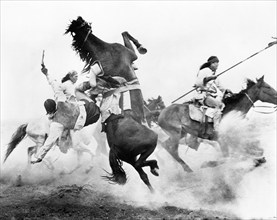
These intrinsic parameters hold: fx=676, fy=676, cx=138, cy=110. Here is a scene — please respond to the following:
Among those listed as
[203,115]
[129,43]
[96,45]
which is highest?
[96,45]

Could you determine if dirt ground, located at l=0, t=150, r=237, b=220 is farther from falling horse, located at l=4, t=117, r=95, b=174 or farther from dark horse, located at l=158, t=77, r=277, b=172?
dark horse, located at l=158, t=77, r=277, b=172

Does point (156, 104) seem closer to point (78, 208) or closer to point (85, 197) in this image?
point (85, 197)

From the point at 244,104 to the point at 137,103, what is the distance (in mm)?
2784

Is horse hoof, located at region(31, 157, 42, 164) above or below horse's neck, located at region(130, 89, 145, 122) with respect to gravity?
below

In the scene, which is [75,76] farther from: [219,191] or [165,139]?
[219,191]

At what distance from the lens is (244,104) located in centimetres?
1302

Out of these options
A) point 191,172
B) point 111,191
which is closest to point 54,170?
point 111,191

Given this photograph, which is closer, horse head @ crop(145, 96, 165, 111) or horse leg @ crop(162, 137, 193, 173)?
horse leg @ crop(162, 137, 193, 173)

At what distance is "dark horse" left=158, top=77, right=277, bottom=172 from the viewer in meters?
13.0

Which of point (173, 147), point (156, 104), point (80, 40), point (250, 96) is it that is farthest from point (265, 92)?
point (80, 40)

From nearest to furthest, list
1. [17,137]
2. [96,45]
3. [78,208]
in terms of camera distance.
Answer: [78,208] → [96,45] → [17,137]

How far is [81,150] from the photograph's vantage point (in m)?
13.0

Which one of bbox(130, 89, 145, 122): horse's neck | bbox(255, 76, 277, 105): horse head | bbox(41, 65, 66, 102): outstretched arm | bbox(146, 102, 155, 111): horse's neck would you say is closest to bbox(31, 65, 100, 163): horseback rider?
bbox(41, 65, 66, 102): outstretched arm

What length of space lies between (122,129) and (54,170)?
2404 millimetres
